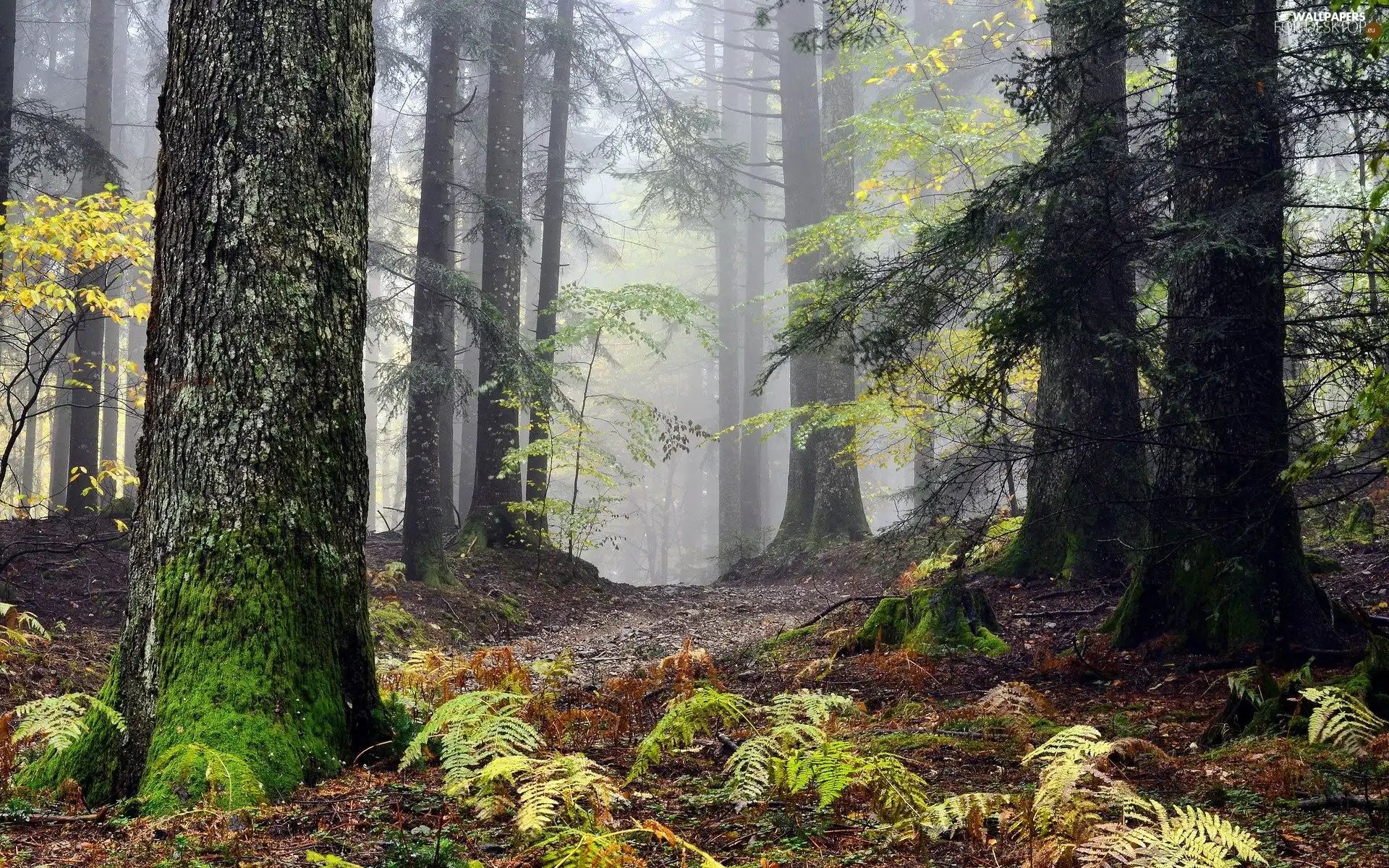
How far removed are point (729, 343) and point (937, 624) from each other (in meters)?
24.5

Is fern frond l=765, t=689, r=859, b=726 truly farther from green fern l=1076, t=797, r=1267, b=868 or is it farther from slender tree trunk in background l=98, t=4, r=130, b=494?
slender tree trunk in background l=98, t=4, r=130, b=494

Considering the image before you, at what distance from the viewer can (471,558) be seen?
1284cm

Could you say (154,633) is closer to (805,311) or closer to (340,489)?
(340,489)

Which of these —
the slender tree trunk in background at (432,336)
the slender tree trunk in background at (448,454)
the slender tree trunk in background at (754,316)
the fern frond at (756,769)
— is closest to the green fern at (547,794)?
the fern frond at (756,769)

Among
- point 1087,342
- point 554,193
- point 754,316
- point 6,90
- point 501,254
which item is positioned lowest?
point 1087,342

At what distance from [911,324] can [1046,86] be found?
1868 mm

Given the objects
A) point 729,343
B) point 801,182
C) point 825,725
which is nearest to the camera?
point 825,725

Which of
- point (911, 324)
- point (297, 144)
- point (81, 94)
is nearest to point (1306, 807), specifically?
point (297, 144)

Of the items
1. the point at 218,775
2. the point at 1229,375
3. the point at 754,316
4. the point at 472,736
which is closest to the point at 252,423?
the point at 218,775

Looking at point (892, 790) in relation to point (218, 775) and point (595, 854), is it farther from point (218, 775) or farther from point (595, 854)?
point (218, 775)

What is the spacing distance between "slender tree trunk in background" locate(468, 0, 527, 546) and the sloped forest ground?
13.5 ft

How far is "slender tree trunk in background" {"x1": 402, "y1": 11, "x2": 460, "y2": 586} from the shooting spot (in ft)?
37.7

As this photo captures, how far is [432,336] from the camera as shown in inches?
486

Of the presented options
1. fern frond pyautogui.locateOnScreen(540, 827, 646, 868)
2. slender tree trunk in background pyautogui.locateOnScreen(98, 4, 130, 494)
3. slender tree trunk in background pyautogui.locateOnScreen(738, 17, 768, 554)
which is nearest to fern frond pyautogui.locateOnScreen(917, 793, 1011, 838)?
fern frond pyautogui.locateOnScreen(540, 827, 646, 868)
